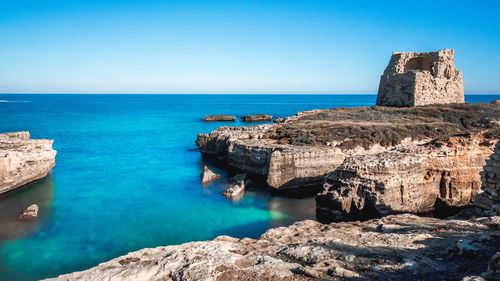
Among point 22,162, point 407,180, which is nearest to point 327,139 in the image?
point 407,180

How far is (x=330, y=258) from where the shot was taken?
6586 millimetres

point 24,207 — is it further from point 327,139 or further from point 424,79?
point 424,79

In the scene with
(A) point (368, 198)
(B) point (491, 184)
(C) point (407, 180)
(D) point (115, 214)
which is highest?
(B) point (491, 184)

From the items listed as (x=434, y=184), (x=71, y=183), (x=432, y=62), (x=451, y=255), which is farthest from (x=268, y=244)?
(x=432, y=62)

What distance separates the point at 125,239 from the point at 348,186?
8.20 m

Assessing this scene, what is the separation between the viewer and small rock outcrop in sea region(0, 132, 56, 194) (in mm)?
18062

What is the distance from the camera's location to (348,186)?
521 inches

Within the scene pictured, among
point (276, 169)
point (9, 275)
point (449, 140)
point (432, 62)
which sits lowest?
point (9, 275)

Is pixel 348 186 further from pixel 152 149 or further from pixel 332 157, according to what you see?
pixel 152 149

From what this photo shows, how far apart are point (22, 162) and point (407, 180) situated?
18289mm

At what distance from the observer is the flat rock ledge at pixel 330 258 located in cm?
595

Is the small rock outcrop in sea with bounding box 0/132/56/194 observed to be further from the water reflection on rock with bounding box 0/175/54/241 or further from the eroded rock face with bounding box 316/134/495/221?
the eroded rock face with bounding box 316/134/495/221

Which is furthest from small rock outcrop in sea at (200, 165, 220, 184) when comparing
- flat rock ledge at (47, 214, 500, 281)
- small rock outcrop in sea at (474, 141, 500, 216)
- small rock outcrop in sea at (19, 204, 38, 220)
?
small rock outcrop in sea at (474, 141, 500, 216)

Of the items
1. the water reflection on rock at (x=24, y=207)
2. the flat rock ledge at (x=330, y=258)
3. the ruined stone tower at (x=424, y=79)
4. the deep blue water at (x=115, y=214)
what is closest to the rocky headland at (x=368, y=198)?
the flat rock ledge at (x=330, y=258)
